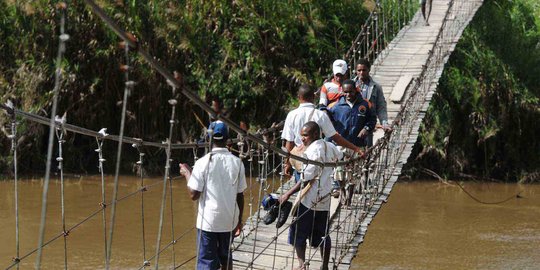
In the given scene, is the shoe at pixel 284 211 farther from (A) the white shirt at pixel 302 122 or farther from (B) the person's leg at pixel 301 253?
(A) the white shirt at pixel 302 122

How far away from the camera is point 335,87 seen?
17.6ft

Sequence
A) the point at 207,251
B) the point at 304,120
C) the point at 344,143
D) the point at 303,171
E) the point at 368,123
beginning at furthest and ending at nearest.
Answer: the point at 368,123 → the point at 344,143 → the point at 304,120 → the point at 303,171 → the point at 207,251

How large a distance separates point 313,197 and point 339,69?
131cm

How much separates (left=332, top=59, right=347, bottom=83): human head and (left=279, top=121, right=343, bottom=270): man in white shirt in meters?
1.06

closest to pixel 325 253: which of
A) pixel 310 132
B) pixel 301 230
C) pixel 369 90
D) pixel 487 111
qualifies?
pixel 301 230

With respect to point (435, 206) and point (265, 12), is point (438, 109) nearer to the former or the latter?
point (435, 206)

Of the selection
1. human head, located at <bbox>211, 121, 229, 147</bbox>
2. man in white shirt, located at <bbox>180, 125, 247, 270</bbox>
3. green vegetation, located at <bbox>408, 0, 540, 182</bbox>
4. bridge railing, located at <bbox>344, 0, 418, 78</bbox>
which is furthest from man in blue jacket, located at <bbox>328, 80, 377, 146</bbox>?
green vegetation, located at <bbox>408, 0, 540, 182</bbox>

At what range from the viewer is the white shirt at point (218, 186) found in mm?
3494

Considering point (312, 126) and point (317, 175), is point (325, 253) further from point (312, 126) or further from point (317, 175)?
point (312, 126)

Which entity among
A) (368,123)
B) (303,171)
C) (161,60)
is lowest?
(303,171)

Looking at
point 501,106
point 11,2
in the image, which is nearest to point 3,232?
point 11,2

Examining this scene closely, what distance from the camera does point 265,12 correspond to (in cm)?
1013

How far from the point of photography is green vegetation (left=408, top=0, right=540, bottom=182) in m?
10.0

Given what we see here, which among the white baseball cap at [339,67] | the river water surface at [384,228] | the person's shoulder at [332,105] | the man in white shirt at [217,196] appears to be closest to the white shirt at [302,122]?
the person's shoulder at [332,105]
